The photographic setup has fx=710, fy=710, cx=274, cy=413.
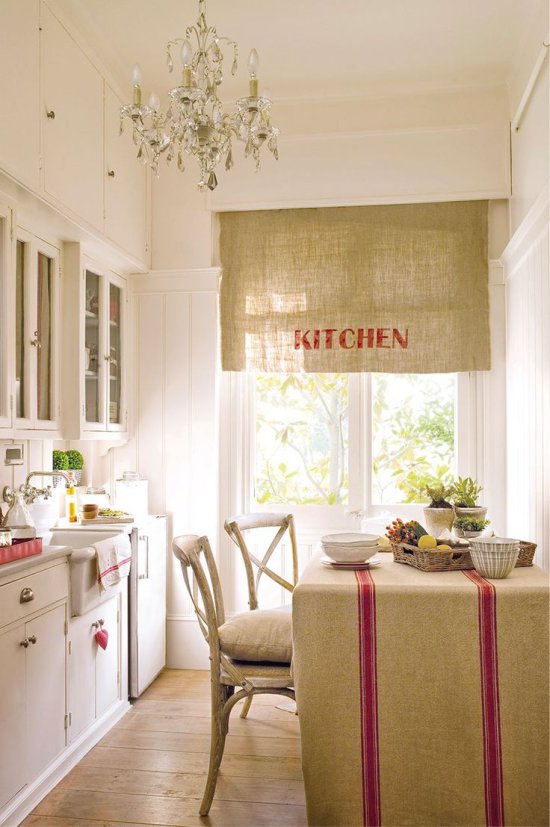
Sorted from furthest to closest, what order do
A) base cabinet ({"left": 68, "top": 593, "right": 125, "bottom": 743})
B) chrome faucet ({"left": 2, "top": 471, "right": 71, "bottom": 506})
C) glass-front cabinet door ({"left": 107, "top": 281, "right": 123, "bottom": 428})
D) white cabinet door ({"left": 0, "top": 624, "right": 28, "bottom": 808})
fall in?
glass-front cabinet door ({"left": 107, "top": 281, "right": 123, "bottom": 428}), chrome faucet ({"left": 2, "top": 471, "right": 71, "bottom": 506}), base cabinet ({"left": 68, "top": 593, "right": 125, "bottom": 743}), white cabinet door ({"left": 0, "top": 624, "right": 28, "bottom": 808})

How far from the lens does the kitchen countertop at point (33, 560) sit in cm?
225

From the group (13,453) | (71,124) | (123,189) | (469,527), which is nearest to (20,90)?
(71,124)

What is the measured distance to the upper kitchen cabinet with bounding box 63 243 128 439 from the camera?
130 inches

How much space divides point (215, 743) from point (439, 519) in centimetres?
114

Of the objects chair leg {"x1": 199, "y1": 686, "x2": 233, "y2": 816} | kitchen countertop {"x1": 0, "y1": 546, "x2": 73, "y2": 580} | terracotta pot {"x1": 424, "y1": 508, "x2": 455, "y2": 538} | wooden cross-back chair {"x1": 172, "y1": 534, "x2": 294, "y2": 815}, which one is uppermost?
terracotta pot {"x1": 424, "y1": 508, "x2": 455, "y2": 538}

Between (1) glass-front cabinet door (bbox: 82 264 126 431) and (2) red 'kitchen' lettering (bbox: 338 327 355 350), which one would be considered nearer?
(1) glass-front cabinet door (bbox: 82 264 126 431)

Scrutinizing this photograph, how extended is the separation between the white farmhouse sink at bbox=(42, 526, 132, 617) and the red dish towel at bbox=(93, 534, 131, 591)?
3 centimetres

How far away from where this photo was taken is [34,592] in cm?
243

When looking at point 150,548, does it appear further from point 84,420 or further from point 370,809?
point 370,809

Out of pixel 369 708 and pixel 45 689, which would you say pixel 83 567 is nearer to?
pixel 45 689

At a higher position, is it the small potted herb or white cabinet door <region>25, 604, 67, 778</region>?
the small potted herb

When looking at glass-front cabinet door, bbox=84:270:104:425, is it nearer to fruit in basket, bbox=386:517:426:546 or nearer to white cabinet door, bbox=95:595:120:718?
white cabinet door, bbox=95:595:120:718

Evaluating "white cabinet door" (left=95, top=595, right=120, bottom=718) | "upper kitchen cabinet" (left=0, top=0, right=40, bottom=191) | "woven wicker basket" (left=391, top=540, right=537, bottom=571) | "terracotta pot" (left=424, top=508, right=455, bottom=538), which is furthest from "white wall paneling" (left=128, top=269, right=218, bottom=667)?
"woven wicker basket" (left=391, top=540, right=537, bottom=571)

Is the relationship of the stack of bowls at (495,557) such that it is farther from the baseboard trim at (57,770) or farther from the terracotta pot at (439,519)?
the baseboard trim at (57,770)
